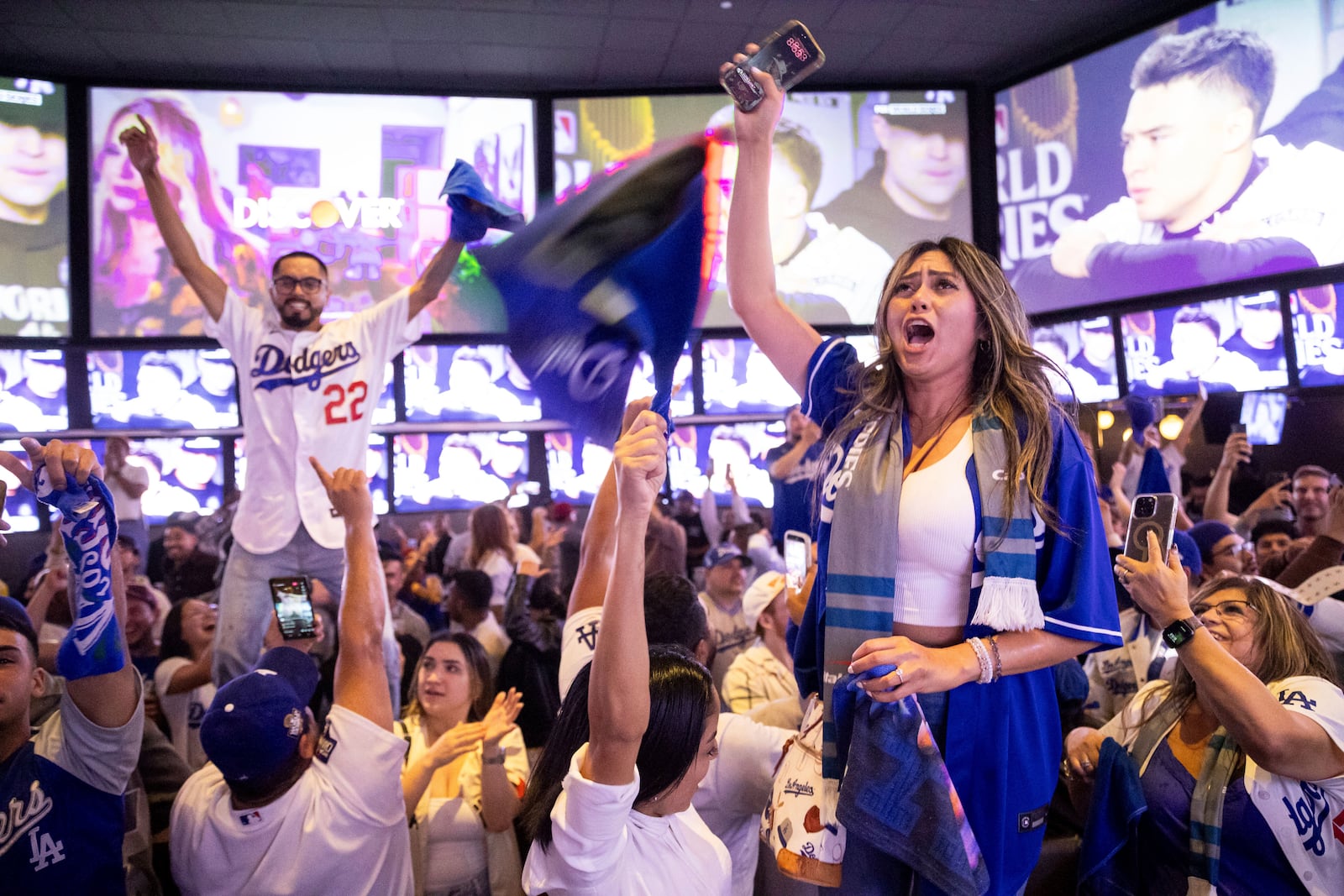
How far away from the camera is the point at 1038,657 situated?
154cm

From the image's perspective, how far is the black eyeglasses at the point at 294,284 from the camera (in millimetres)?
3686

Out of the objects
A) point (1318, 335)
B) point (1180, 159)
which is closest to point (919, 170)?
point (1180, 159)

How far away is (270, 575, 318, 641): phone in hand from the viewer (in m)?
3.08

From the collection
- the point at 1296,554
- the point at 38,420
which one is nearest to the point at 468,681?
the point at 1296,554

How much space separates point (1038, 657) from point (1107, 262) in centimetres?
751

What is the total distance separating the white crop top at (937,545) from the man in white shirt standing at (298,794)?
46.1 inches

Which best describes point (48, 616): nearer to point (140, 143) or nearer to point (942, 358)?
point (140, 143)

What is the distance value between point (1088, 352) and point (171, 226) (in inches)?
283

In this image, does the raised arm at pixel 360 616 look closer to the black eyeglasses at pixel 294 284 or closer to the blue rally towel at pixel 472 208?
the blue rally towel at pixel 472 208

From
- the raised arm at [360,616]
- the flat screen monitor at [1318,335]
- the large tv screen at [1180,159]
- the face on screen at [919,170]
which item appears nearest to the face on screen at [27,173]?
the face on screen at [919,170]

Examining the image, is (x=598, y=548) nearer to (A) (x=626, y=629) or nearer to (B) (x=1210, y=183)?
(A) (x=626, y=629)

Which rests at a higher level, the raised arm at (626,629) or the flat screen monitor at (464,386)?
the flat screen monitor at (464,386)

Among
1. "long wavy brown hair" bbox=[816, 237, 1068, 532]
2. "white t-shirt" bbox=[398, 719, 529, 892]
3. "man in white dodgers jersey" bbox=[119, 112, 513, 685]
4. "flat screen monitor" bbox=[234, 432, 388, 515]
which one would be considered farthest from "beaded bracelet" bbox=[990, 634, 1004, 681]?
"flat screen monitor" bbox=[234, 432, 388, 515]

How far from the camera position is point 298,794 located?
2.07 metres
